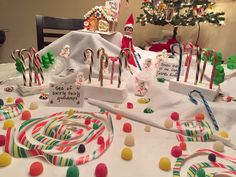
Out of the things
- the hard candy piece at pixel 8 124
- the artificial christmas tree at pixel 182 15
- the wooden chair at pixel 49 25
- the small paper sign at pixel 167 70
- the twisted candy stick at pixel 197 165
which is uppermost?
the artificial christmas tree at pixel 182 15

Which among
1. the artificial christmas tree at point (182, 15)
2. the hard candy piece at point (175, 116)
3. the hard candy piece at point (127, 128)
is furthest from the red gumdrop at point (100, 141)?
the artificial christmas tree at point (182, 15)

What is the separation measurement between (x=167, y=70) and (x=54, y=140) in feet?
2.57

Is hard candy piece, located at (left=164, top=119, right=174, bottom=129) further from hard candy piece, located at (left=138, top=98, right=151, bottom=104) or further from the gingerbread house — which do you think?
the gingerbread house

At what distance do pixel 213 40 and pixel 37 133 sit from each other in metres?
2.62

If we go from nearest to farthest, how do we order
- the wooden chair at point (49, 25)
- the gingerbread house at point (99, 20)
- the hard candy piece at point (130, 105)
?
1. the hard candy piece at point (130, 105)
2. the gingerbread house at point (99, 20)
3. the wooden chair at point (49, 25)

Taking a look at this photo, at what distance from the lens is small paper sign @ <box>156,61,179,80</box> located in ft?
4.20

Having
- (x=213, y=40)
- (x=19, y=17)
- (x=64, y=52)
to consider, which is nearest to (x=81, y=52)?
(x=64, y=52)

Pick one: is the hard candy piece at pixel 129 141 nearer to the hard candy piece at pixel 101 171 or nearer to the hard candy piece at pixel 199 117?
the hard candy piece at pixel 101 171

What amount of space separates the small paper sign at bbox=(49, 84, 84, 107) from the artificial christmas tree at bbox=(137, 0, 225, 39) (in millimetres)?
1784

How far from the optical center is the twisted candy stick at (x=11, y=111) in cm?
84

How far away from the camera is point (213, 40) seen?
2.85m

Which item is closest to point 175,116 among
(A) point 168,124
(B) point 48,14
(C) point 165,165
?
(A) point 168,124

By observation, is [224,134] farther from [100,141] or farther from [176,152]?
[100,141]

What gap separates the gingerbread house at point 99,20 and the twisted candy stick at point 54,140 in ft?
2.66
